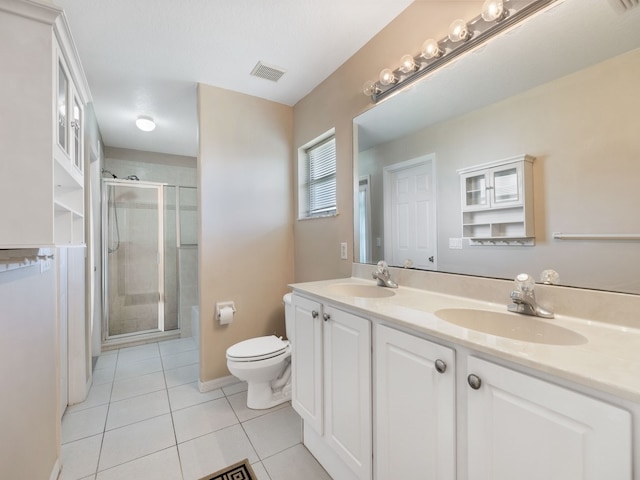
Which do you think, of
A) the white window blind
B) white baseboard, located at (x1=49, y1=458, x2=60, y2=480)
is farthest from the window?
white baseboard, located at (x1=49, y1=458, x2=60, y2=480)

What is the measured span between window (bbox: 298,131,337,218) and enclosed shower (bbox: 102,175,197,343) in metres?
1.96

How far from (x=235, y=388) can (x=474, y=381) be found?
207 cm

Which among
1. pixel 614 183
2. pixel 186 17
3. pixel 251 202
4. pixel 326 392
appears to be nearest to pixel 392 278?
pixel 326 392

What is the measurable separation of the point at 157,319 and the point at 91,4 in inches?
127

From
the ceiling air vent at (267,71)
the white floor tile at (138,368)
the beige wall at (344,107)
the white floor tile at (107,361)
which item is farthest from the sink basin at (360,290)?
the white floor tile at (107,361)

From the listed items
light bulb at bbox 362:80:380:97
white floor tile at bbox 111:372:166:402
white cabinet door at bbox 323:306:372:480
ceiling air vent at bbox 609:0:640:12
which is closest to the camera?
ceiling air vent at bbox 609:0:640:12

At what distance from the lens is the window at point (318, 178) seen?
228 cm

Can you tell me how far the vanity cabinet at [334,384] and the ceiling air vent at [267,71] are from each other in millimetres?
1659

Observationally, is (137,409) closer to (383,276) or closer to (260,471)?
(260,471)

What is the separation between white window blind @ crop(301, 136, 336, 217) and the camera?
2.28m

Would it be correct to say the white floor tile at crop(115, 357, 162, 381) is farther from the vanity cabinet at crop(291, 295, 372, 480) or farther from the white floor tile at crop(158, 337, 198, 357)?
the vanity cabinet at crop(291, 295, 372, 480)

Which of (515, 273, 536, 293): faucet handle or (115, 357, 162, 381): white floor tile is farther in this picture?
(115, 357, 162, 381): white floor tile

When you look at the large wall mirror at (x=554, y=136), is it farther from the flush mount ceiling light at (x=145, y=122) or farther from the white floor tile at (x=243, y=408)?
the flush mount ceiling light at (x=145, y=122)

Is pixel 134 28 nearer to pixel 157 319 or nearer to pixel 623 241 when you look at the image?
pixel 623 241
